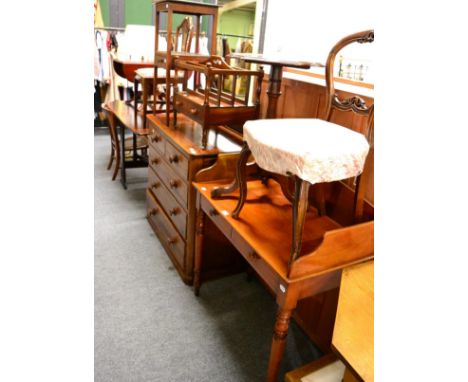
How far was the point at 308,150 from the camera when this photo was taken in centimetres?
106

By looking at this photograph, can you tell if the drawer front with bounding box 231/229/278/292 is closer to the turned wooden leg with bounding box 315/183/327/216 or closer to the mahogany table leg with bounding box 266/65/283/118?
the turned wooden leg with bounding box 315/183/327/216

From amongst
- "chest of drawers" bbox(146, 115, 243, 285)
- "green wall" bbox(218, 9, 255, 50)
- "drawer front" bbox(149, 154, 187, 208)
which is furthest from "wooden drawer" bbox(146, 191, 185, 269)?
"green wall" bbox(218, 9, 255, 50)

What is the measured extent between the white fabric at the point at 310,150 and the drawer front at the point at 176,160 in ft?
2.43

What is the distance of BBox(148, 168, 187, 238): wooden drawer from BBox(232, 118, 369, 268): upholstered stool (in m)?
0.98

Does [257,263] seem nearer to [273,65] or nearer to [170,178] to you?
[273,65]

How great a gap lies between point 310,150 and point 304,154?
3 cm

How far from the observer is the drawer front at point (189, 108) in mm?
1908

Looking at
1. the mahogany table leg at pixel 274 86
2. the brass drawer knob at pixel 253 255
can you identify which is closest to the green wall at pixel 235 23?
the mahogany table leg at pixel 274 86

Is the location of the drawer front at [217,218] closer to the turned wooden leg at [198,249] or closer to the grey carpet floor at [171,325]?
the turned wooden leg at [198,249]

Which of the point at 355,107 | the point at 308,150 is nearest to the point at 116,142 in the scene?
the point at 355,107

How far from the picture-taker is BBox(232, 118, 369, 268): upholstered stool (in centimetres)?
106
